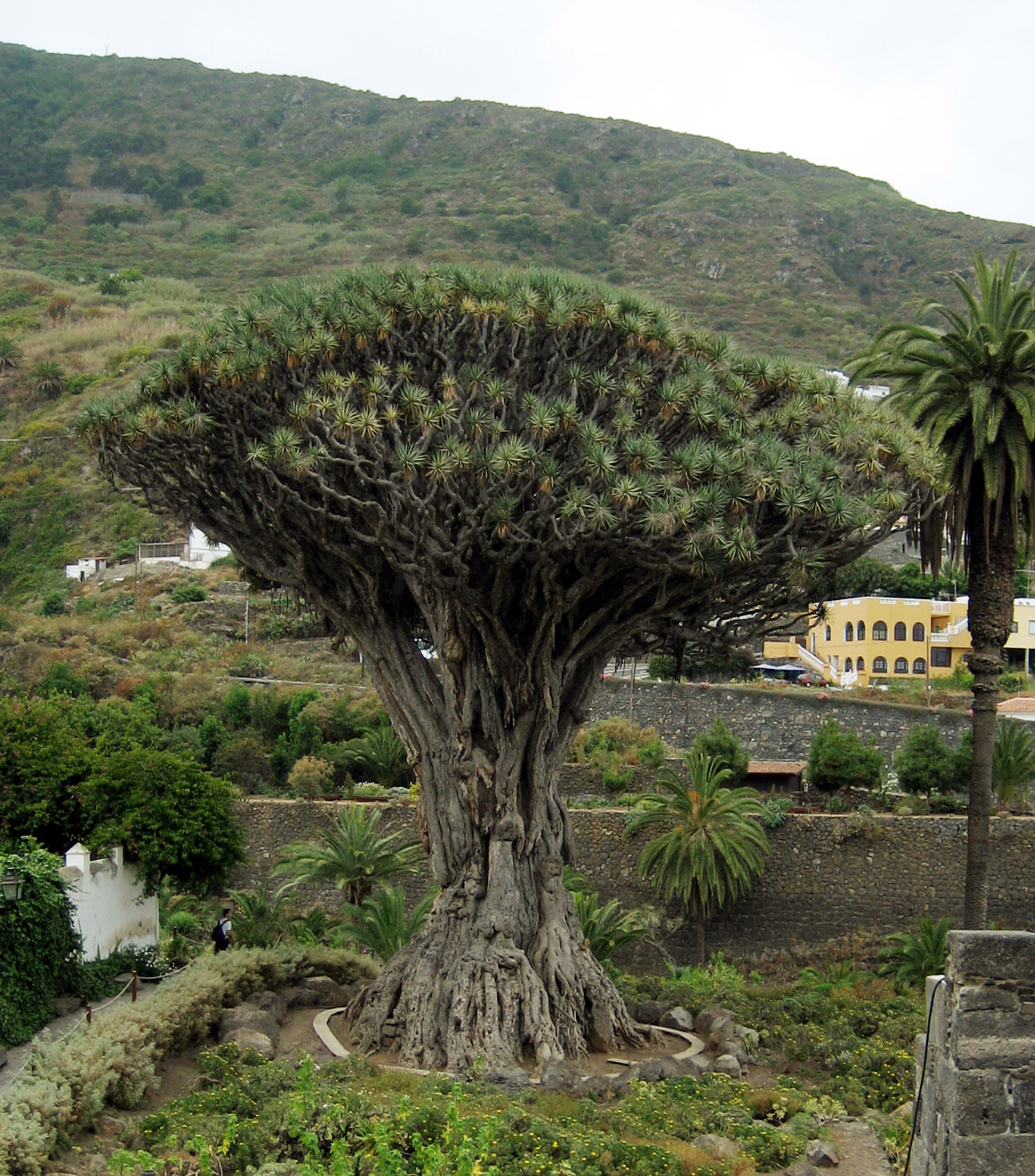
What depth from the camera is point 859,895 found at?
2653 centimetres

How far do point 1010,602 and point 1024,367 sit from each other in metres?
3.20

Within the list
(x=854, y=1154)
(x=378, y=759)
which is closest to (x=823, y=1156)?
(x=854, y=1154)

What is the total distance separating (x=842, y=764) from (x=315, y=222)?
81.9m

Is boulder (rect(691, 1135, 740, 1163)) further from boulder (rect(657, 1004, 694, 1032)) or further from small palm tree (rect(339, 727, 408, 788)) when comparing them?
small palm tree (rect(339, 727, 408, 788))

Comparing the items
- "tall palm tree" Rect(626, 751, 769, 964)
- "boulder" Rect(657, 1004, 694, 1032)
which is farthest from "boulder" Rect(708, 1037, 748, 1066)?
"tall palm tree" Rect(626, 751, 769, 964)

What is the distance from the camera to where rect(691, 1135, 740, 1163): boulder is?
33.6 ft

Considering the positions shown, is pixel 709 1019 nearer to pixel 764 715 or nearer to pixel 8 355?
pixel 764 715

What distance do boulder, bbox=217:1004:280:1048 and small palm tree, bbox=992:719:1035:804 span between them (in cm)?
1688

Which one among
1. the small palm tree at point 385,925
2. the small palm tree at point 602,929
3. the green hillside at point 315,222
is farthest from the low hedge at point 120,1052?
the green hillside at point 315,222

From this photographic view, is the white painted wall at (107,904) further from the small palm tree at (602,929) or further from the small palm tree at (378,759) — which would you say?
the small palm tree at (378,759)

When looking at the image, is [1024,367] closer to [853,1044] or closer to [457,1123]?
[853,1044]

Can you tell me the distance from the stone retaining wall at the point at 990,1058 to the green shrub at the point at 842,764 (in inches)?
938

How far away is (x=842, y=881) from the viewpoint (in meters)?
26.7

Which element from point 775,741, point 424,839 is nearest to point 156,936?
point 424,839
